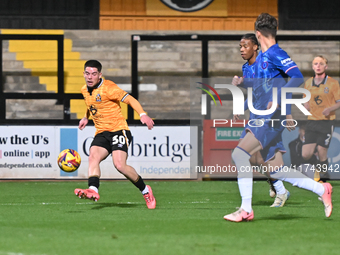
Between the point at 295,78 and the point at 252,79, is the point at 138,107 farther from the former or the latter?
the point at 295,78

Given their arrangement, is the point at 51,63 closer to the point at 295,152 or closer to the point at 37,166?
the point at 37,166

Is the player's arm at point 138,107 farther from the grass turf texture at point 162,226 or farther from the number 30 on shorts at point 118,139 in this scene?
the grass turf texture at point 162,226

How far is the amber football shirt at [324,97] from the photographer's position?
35.0 feet

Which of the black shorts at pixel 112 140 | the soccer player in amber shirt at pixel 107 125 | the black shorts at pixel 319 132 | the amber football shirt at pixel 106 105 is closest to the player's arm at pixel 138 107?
the soccer player in amber shirt at pixel 107 125

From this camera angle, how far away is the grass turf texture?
4.64 meters

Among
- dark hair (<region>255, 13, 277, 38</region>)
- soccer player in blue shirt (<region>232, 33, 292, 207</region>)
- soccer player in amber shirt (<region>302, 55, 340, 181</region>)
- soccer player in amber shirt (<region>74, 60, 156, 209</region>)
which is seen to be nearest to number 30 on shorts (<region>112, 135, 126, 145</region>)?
soccer player in amber shirt (<region>74, 60, 156, 209</region>)

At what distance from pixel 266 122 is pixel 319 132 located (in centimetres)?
503

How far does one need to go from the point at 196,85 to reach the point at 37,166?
Answer: 250 inches

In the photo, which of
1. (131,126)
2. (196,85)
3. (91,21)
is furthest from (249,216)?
(91,21)

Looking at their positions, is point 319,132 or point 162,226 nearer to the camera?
point 162,226

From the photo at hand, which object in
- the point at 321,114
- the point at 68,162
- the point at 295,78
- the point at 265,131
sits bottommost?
the point at 68,162

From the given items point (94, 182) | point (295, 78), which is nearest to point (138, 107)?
point (94, 182)

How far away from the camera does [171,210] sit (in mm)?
7223

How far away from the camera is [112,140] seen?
7562 mm
